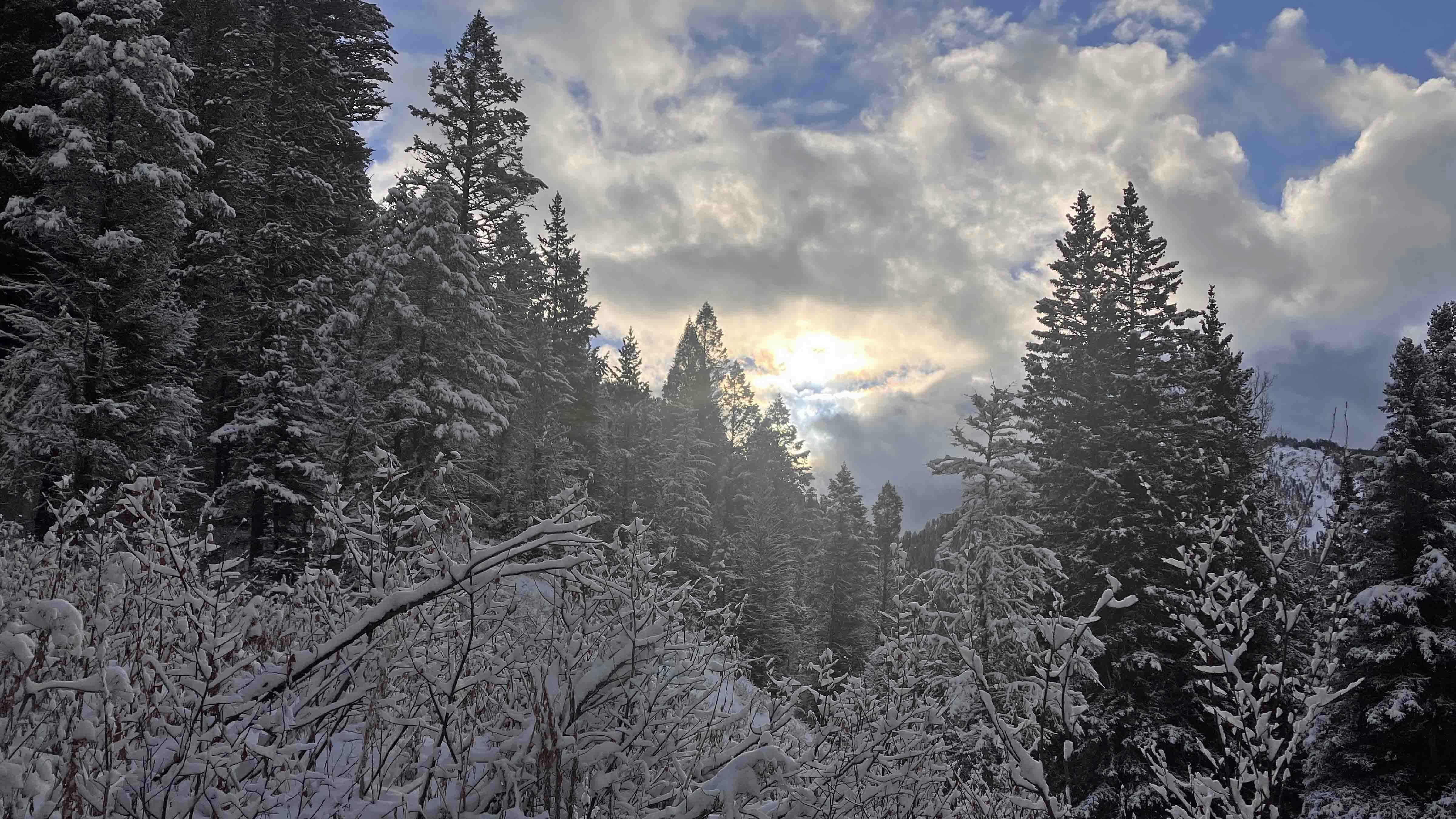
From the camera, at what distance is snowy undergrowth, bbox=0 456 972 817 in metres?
2.21

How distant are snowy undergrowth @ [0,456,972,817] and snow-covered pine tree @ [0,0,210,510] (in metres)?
11.0

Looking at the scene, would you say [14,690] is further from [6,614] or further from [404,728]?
[6,614]

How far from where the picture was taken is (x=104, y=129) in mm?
13375

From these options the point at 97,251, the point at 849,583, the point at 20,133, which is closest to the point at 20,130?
the point at 20,133

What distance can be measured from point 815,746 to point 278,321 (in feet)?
60.0

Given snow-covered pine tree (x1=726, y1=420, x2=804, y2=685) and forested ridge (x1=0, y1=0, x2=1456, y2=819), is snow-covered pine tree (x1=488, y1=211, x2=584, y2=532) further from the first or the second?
snow-covered pine tree (x1=726, y1=420, x2=804, y2=685)

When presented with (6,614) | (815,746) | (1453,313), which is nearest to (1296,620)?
(815,746)

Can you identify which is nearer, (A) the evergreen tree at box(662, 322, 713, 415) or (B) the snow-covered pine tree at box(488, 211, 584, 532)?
(B) the snow-covered pine tree at box(488, 211, 584, 532)

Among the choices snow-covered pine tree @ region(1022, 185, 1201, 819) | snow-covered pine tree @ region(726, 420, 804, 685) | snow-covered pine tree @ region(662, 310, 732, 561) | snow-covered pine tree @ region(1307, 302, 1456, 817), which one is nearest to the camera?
snow-covered pine tree @ region(1307, 302, 1456, 817)

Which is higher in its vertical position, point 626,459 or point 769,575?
point 626,459

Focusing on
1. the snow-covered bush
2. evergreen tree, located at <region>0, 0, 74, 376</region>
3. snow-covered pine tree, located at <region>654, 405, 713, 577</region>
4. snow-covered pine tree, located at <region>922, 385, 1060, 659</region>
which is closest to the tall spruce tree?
snow-covered pine tree, located at <region>654, 405, 713, 577</region>

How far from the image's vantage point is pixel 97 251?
516 inches

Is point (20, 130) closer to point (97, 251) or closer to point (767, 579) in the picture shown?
point (97, 251)

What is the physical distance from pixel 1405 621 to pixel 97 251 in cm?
2646
